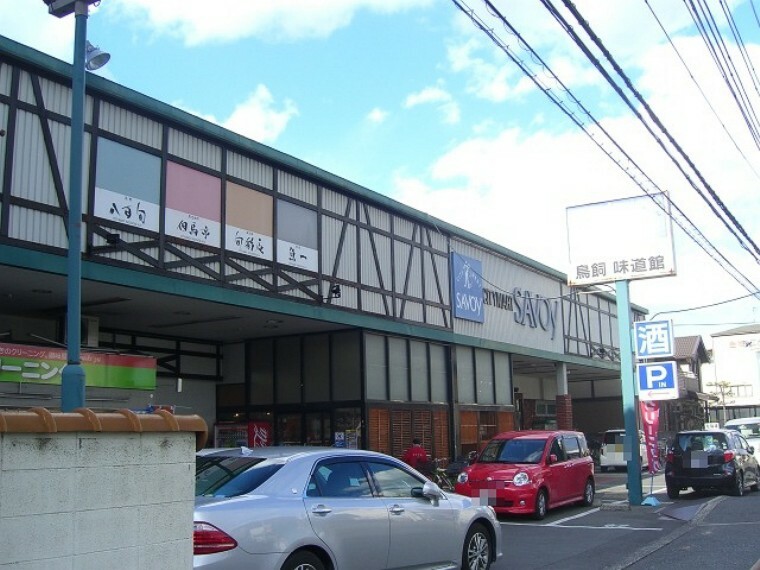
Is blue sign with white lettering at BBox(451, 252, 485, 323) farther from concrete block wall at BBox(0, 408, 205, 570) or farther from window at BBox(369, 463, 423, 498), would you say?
concrete block wall at BBox(0, 408, 205, 570)

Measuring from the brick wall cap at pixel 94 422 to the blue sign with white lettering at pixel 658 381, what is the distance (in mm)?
13638

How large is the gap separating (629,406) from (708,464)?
228 cm

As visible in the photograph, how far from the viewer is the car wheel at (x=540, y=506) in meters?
15.0

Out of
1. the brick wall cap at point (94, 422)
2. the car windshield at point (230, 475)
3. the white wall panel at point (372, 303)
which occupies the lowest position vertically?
the car windshield at point (230, 475)

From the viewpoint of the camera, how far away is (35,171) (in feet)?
42.0

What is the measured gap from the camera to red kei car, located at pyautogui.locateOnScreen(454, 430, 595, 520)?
14.9 m

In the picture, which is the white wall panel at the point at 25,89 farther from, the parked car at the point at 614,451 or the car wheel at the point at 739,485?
the parked car at the point at 614,451

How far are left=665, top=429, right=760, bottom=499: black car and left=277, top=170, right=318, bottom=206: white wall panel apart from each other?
391 inches

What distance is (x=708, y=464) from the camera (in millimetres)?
18094

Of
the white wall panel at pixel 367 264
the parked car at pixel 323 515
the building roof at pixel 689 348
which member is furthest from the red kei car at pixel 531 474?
the building roof at pixel 689 348

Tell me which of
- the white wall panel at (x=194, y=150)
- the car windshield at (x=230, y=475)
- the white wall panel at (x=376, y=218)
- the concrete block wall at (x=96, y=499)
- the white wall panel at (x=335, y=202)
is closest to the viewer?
the concrete block wall at (x=96, y=499)

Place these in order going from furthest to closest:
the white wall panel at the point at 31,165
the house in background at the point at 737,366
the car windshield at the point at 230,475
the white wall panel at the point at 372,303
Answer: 1. the house in background at the point at 737,366
2. the white wall panel at the point at 372,303
3. the white wall panel at the point at 31,165
4. the car windshield at the point at 230,475

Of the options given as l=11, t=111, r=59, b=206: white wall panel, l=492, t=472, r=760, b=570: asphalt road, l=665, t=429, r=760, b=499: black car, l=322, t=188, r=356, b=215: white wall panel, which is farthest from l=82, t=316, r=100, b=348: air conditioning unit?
l=665, t=429, r=760, b=499: black car

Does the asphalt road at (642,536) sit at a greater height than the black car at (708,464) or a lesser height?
lesser
